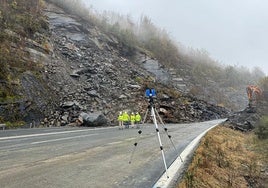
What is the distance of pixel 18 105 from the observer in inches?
1141

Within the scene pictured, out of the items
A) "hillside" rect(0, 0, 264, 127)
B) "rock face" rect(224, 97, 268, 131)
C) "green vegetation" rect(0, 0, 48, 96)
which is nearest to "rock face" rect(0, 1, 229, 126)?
"hillside" rect(0, 0, 264, 127)

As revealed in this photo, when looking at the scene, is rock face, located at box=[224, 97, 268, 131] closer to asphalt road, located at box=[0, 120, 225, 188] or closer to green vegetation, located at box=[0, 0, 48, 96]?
green vegetation, located at box=[0, 0, 48, 96]

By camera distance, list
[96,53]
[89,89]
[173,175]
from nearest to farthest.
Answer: [173,175]
[89,89]
[96,53]

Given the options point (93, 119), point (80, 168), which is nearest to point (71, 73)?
point (93, 119)

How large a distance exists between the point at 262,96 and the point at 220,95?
36.8 m

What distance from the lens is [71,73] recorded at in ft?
135

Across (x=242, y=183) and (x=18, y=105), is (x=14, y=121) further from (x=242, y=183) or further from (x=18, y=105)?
(x=242, y=183)

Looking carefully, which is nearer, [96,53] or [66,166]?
[66,166]

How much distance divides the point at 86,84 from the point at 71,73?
204cm

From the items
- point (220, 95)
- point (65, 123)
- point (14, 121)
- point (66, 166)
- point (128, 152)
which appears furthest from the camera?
point (220, 95)

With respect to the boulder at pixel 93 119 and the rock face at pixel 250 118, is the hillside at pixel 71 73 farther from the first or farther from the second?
the rock face at pixel 250 118

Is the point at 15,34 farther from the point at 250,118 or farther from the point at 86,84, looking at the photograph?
the point at 250,118

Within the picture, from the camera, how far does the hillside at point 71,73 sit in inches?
1244

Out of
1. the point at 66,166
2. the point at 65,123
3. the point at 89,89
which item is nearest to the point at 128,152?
the point at 66,166
